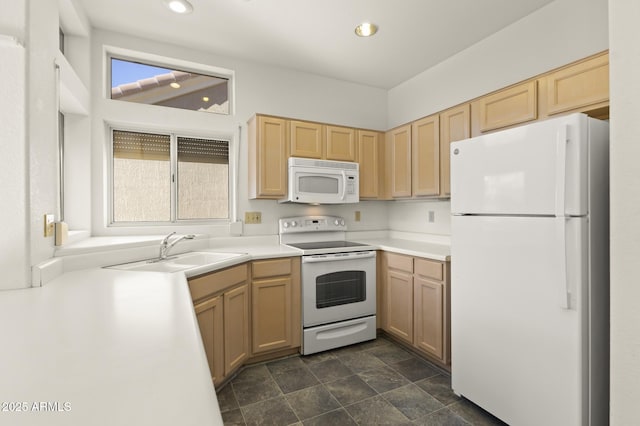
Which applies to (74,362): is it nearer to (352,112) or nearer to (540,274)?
(540,274)

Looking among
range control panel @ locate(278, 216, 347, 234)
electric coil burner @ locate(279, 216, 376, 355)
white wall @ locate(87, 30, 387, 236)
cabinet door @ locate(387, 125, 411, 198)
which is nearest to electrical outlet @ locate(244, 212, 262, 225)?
white wall @ locate(87, 30, 387, 236)

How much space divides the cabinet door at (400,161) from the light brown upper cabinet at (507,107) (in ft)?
2.39

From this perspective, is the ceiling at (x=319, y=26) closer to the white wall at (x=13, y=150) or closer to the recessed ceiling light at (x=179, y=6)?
the recessed ceiling light at (x=179, y=6)

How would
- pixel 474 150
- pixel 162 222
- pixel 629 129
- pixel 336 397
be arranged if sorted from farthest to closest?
1. pixel 162 222
2. pixel 336 397
3. pixel 474 150
4. pixel 629 129

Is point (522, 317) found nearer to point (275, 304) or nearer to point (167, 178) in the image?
point (275, 304)

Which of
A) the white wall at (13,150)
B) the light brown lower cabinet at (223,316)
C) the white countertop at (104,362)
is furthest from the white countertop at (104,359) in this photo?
the light brown lower cabinet at (223,316)

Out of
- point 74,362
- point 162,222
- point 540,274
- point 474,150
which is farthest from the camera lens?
point 162,222

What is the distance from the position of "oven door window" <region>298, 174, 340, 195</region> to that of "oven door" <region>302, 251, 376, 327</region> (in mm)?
637

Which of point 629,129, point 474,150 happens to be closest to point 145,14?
point 474,150

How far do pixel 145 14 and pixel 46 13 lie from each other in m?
0.91

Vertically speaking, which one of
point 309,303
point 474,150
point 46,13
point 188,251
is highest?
point 46,13

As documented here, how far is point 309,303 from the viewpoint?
8.69 ft

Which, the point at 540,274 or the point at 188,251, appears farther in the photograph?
the point at 188,251

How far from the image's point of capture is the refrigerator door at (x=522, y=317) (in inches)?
56.4
